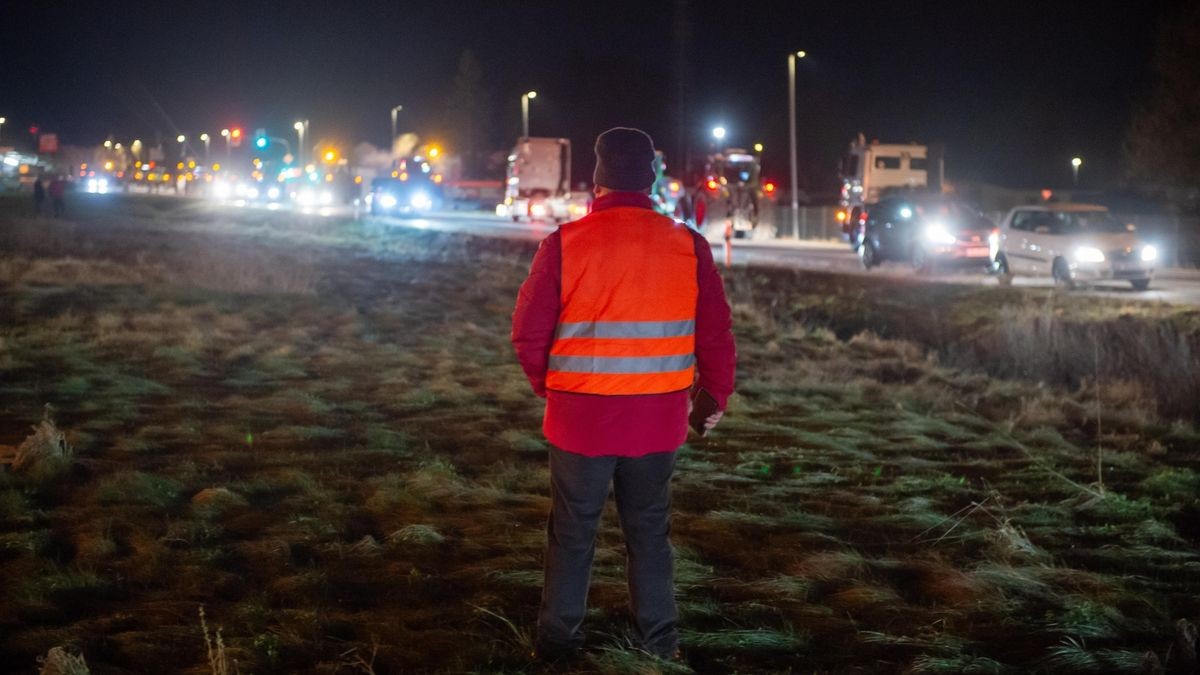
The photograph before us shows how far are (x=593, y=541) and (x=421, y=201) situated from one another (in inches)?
2296

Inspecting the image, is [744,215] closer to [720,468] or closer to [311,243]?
[311,243]

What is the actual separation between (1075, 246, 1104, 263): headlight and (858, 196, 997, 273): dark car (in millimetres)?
3072

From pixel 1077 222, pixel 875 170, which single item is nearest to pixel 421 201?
pixel 875 170

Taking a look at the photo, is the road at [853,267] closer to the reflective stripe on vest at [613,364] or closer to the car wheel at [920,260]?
the car wheel at [920,260]

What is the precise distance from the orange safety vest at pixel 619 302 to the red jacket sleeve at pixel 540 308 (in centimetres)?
3

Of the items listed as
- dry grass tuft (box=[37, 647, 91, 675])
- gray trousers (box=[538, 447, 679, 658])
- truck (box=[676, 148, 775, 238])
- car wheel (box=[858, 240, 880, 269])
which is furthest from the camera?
truck (box=[676, 148, 775, 238])

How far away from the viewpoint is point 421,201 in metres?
62.0

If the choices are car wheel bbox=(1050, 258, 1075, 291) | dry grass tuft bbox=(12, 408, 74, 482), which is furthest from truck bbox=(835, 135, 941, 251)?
dry grass tuft bbox=(12, 408, 74, 482)

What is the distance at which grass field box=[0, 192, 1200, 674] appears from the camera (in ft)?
16.7

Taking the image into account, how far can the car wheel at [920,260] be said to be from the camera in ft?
85.1

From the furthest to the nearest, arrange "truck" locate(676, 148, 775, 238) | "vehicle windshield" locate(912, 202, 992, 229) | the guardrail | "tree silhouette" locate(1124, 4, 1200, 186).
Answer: "tree silhouette" locate(1124, 4, 1200, 186) < "truck" locate(676, 148, 775, 238) < the guardrail < "vehicle windshield" locate(912, 202, 992, 229)

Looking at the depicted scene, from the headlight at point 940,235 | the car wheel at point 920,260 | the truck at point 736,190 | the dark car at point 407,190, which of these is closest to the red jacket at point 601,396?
the headlight at point 940,235

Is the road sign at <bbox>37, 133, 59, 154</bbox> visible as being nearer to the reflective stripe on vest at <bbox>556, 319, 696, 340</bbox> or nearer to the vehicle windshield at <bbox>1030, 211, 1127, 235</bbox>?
the vehicle windshield at <bbox>1030, 211, 1127, 235</bbox>

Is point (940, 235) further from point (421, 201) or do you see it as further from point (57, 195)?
point (421, 201)
